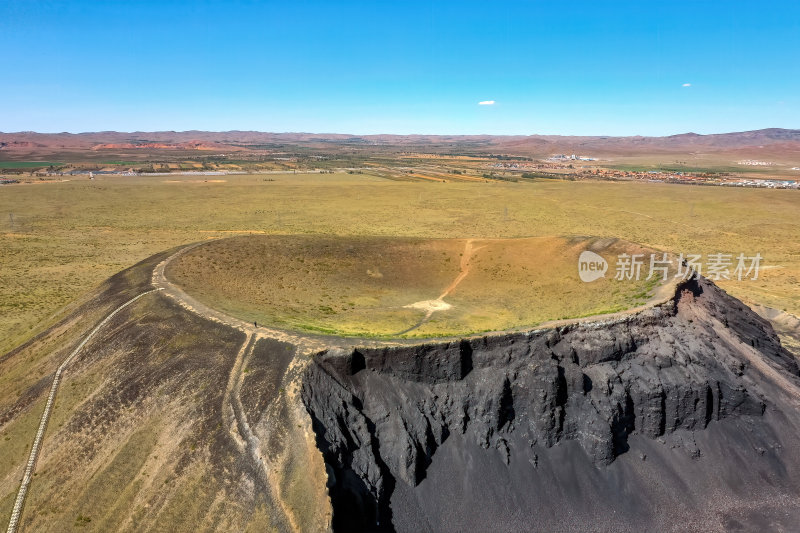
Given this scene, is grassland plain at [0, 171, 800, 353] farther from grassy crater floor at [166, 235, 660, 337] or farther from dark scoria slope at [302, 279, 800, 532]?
dark scoria slope at [302, 279, 800, 532]

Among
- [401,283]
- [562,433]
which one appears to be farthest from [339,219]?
[562,433]

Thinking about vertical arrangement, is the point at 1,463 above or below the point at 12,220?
below

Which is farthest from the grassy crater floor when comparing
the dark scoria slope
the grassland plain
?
the grassland plain

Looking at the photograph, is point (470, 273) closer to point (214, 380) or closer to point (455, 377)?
point (455, 377)

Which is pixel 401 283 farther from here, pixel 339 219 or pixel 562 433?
pixel 339 219

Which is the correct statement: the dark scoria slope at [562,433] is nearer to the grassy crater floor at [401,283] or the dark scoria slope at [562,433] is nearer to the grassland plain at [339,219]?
the grassy crater floor at [401,283]

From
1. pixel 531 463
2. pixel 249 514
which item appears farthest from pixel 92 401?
pixel 531 463
